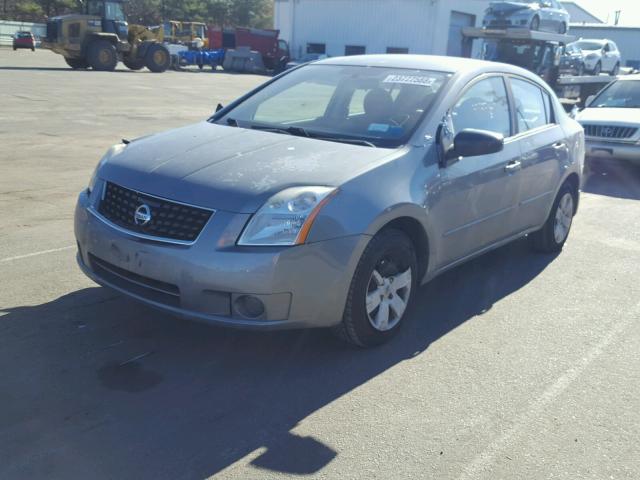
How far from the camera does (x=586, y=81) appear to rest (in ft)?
69.2

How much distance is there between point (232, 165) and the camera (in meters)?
3.92

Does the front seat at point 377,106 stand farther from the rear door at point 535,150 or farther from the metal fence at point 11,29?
the metal fence at point 11,29

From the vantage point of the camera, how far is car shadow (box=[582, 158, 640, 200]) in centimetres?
991

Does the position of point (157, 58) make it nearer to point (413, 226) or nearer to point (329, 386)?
point (413, 226)

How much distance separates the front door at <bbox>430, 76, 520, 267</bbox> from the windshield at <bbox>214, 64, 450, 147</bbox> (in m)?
0.34

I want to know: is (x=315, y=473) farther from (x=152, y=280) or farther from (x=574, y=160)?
(x=574, y=160)

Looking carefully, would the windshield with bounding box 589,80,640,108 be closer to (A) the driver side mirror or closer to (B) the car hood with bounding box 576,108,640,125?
(B) the car hood with bounding box 576,108,640,125

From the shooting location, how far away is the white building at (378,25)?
144 feet

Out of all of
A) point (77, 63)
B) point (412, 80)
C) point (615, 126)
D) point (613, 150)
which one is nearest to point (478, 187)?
point (412, 80)

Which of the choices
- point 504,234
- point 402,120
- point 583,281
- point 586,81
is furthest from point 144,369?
point 586,81

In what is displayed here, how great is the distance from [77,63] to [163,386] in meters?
30.4

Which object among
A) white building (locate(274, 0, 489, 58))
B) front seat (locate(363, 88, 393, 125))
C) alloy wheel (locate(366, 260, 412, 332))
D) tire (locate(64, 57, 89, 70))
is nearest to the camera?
alloy wheel (locate(366, 260, 412, 332))

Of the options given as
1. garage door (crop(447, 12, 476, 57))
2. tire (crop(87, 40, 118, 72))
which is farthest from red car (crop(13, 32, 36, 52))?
garage door (crop(447, 12, 476, 57))

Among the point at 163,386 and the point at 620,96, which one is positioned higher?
the point at 620,96
